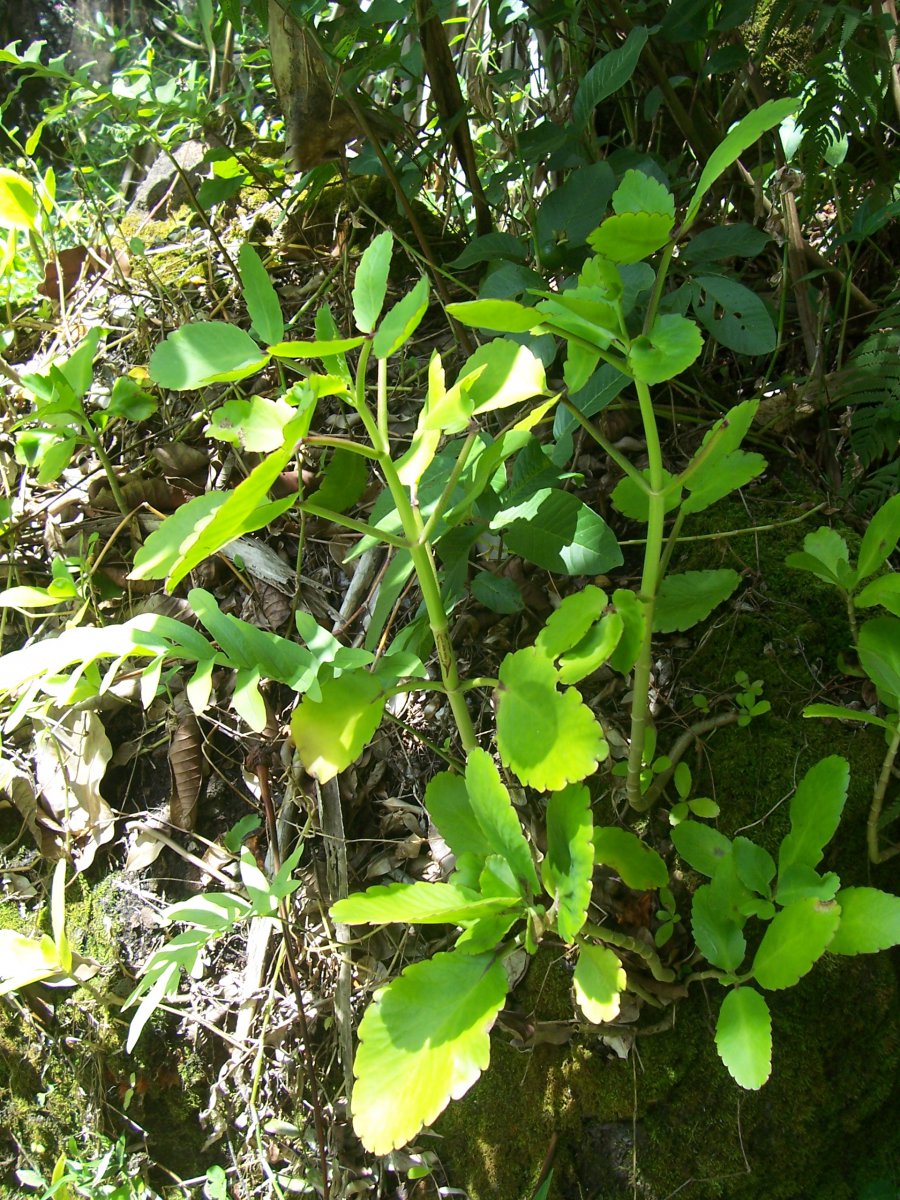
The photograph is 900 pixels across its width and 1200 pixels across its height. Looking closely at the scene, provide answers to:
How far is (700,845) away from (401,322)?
704 millimetres

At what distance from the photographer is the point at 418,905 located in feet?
2.73

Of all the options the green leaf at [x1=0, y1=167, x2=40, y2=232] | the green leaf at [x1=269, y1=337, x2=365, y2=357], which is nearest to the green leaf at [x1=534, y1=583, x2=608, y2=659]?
the green leaf at [x1=269, y1=337, x2=365, y2=357]

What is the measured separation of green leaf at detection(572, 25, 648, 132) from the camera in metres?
1.23

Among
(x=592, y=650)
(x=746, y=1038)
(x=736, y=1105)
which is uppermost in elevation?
(x=592, y=650)

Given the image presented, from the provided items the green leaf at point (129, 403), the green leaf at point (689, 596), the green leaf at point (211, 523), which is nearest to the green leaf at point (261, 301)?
the green leaf at point (211, 523)

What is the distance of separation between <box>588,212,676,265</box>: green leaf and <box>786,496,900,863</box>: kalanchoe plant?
486 mm

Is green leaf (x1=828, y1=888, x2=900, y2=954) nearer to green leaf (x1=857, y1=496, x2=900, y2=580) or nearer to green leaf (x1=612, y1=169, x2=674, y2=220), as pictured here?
green leaf (x1=857, y1=496, x2=900, y2=580)

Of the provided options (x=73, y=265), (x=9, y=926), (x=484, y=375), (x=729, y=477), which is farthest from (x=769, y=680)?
(x=73, y=265)

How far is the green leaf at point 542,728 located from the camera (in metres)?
0.76

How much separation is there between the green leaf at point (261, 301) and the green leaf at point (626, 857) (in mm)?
644

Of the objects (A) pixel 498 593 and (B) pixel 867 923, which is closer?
(B) pixel 867 923

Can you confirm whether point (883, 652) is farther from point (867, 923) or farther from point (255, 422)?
point (255, 422)

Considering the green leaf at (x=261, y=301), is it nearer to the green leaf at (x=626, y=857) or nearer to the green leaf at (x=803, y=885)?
the green leaf at (x=626, y=857)

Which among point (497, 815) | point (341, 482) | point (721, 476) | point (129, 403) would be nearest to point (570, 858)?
point (497, 815)
